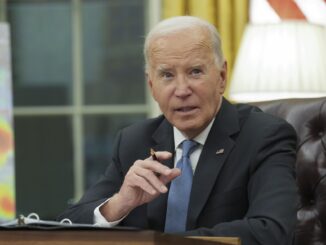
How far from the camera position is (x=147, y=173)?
2402 mm

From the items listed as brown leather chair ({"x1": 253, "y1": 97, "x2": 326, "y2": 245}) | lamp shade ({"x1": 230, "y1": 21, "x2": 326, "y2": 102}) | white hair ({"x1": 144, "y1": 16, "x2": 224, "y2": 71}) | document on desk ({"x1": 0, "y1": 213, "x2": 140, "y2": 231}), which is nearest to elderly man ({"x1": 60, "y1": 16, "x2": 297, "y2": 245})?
white hair ({"x1": 144, "y1": 16, "x2": 224, "y2": 71})

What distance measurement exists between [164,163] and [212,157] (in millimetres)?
157

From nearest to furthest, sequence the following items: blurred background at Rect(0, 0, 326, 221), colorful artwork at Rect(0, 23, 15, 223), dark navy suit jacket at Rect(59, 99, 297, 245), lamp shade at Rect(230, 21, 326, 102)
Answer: dark navy suit jacket at Rect(59, 99, 297, 245)
lamp shade at Rect(230, 21, 326, 102)
colorful artwork at Rect(0, 23, 15, 223)
blurred background at Rect(0, 0, 326, 221)

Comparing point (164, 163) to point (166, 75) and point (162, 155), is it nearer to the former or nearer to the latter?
point (166, 75)

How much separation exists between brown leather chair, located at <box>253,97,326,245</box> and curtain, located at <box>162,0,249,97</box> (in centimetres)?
214

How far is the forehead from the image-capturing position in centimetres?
272

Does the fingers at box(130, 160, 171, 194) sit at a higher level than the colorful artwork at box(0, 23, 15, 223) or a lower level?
higher

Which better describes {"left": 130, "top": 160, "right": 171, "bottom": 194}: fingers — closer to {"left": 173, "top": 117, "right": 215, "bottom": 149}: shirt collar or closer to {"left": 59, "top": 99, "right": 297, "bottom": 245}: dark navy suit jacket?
{"left": 59, "top": 99, "right": 297, "bottom": 245}: dark navy suit jacket

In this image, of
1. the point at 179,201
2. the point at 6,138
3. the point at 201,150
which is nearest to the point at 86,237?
the point at 179,201

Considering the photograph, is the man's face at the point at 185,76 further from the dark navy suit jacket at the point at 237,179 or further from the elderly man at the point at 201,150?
the dark navy suit jacket at the point at 237,179

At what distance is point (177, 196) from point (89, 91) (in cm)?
324

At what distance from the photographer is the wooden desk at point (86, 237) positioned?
1886mm

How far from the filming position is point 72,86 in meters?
5.95

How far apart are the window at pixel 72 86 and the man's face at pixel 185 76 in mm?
3088
